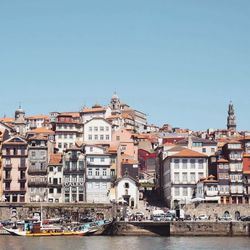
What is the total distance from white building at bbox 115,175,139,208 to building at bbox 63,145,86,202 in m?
6.22

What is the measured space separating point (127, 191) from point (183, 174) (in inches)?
402

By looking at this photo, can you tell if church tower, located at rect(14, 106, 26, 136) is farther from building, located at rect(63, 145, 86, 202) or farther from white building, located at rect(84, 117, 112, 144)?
building, located at rect(63, 145, 86, 202)

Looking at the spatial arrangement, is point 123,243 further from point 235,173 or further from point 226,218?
point 235,173

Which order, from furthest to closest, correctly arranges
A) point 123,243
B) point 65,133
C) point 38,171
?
point 65,133 → point 38,171 → point 123,243

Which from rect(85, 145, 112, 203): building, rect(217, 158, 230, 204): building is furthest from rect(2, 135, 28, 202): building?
rect(217, 158, 230, 204): building

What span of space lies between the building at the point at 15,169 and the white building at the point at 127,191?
15803 mm

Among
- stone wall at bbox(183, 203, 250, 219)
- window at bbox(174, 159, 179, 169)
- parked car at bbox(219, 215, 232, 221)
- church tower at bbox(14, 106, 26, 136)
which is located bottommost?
parked car at bbox(219, 215, 232, 221)

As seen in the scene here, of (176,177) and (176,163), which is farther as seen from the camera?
(176,163)

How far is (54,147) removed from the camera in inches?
5290

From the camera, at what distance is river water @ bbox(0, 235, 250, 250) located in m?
73.4

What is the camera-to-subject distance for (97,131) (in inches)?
5615

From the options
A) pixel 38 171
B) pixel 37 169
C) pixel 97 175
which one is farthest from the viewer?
pixel 97 175

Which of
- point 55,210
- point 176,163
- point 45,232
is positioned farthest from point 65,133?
point 45,232

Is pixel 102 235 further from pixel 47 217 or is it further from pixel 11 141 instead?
pixel 11 141
